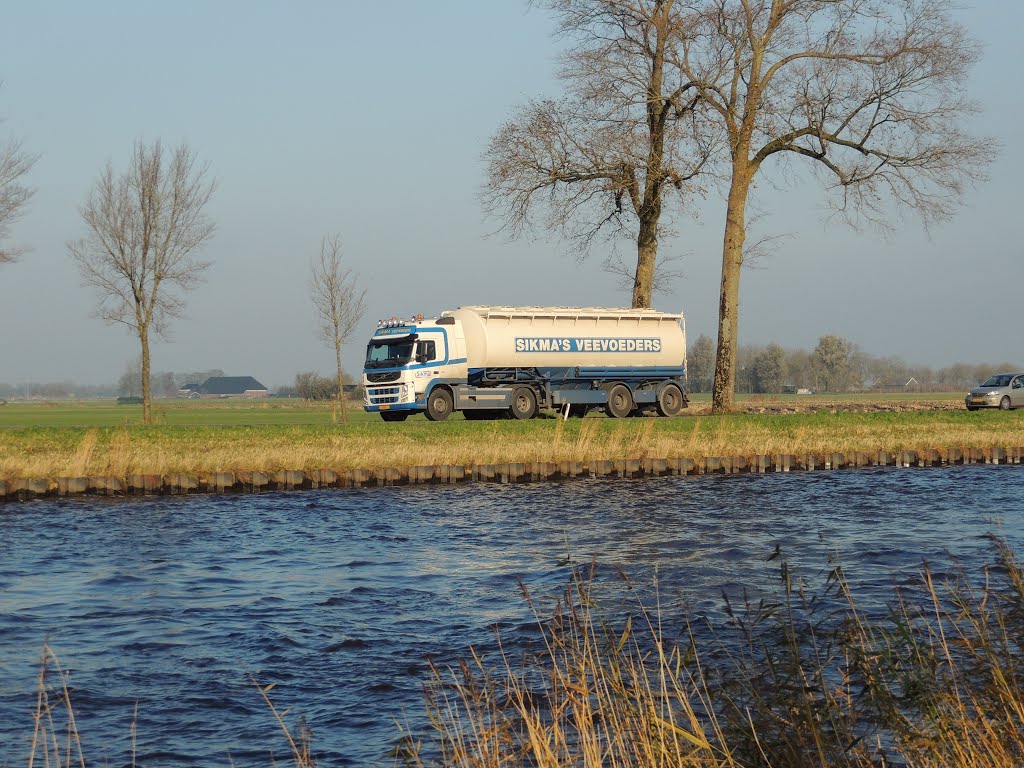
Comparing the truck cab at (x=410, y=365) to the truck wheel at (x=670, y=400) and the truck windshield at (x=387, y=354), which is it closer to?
the truck windshield at (x=387, y=354)

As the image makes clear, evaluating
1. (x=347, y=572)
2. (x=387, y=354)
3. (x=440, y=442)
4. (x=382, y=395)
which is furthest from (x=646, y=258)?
(x=347, y=572)

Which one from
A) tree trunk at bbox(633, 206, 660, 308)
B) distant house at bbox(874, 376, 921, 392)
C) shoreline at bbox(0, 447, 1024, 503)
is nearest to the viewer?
shoreline at bbox(0, 447, 1024, 503)

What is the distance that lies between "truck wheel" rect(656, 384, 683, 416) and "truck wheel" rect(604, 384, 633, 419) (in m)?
1.27

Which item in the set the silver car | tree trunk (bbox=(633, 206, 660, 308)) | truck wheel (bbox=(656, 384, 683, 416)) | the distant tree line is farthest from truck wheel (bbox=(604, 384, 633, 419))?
the distant tree line

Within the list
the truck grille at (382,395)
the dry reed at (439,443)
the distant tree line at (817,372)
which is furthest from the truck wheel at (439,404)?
the distant tree line at (817,372)

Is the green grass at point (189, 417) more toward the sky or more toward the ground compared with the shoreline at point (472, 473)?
more toward the sky

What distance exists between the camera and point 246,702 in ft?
28.6

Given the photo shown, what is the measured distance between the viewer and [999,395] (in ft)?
153

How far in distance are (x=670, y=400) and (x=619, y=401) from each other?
2.16 metres

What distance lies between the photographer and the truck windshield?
36000 millimetres

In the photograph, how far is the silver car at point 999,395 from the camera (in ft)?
153

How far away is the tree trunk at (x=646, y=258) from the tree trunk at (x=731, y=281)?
11.2ft

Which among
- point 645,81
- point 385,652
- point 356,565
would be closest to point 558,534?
point 356,565

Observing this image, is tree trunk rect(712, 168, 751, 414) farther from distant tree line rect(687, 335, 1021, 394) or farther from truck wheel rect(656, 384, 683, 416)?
distant tree line rect(687, 335, 1021, 394)
